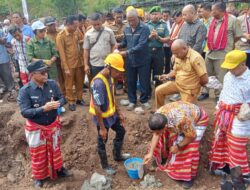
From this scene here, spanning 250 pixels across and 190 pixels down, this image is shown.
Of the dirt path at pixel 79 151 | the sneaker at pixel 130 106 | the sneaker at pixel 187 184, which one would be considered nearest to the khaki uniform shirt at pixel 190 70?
the dirt path at pixel 79 151

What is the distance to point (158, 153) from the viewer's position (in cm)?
515

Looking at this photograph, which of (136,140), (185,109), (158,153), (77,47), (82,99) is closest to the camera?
(185,109)

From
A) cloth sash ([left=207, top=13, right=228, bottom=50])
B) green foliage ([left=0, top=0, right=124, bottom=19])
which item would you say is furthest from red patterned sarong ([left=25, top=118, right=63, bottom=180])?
green foliage ([left=0, top=0, right=124, bottom=19])

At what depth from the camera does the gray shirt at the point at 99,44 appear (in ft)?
21.6

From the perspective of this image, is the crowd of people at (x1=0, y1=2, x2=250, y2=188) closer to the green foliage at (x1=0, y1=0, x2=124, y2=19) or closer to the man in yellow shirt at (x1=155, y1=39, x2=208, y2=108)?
the man in yellow shirt at (x1=155, y1=39, x2=208, y2=108)

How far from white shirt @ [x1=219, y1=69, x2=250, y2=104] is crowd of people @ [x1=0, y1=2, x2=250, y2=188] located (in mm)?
13

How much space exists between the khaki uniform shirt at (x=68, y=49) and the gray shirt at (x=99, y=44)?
0.36 meters

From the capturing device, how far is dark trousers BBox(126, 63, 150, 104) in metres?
6.74

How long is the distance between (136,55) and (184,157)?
261 centimetres

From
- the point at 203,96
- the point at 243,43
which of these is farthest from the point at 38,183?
the point at 243,43

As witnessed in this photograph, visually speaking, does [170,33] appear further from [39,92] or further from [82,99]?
[39,92]

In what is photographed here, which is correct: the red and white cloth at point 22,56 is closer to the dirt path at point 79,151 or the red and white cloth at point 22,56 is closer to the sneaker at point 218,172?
the dirt path at point 79,151

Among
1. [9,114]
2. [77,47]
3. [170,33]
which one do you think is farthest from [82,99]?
[170,33]

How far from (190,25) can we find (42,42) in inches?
119
